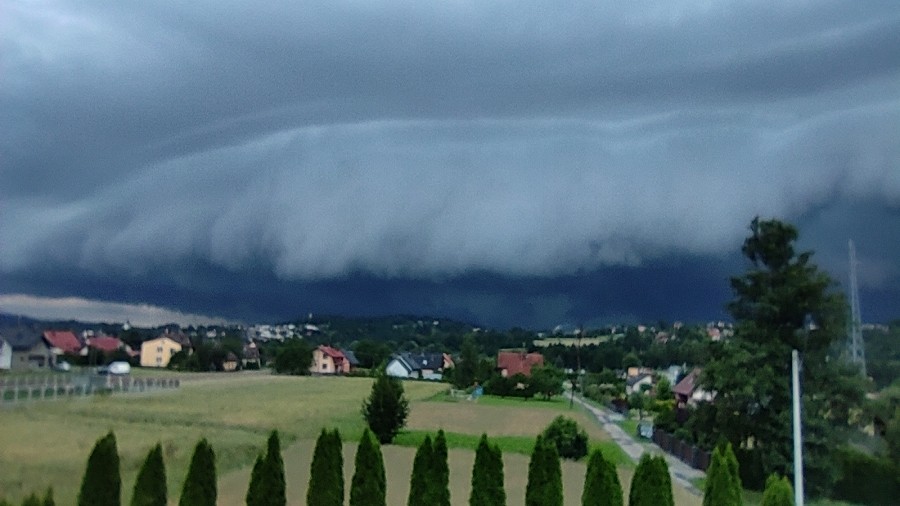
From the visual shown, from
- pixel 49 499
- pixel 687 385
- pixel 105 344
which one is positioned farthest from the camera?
pixel 687 385

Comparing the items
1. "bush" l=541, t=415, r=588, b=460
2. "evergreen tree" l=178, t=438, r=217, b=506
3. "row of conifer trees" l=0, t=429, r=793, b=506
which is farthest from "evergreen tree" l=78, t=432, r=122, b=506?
"bush" l=541, t=415, r=588, b=460

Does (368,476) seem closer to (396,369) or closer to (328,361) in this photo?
(396,369)

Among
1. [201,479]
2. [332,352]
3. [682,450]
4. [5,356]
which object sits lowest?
[201,479]

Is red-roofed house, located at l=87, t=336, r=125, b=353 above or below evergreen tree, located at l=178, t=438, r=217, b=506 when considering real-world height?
above

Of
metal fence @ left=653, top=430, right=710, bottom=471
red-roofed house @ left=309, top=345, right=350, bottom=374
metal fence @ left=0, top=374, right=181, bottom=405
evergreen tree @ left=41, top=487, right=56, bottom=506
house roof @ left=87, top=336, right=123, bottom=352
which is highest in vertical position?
house roof @ left=87, top=336, right=123, bottom=352

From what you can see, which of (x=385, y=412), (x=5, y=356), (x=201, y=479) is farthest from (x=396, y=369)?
(x=5, y=356)

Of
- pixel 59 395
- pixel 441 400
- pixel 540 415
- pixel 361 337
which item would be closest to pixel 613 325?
pixel 540 415

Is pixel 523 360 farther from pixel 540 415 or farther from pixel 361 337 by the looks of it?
pixel 361 337

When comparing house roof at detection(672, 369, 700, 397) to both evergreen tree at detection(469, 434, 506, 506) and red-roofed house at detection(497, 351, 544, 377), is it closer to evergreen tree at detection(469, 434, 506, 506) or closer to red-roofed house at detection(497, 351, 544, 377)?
red-roofed house at detection(497, 351, 544, 377)
